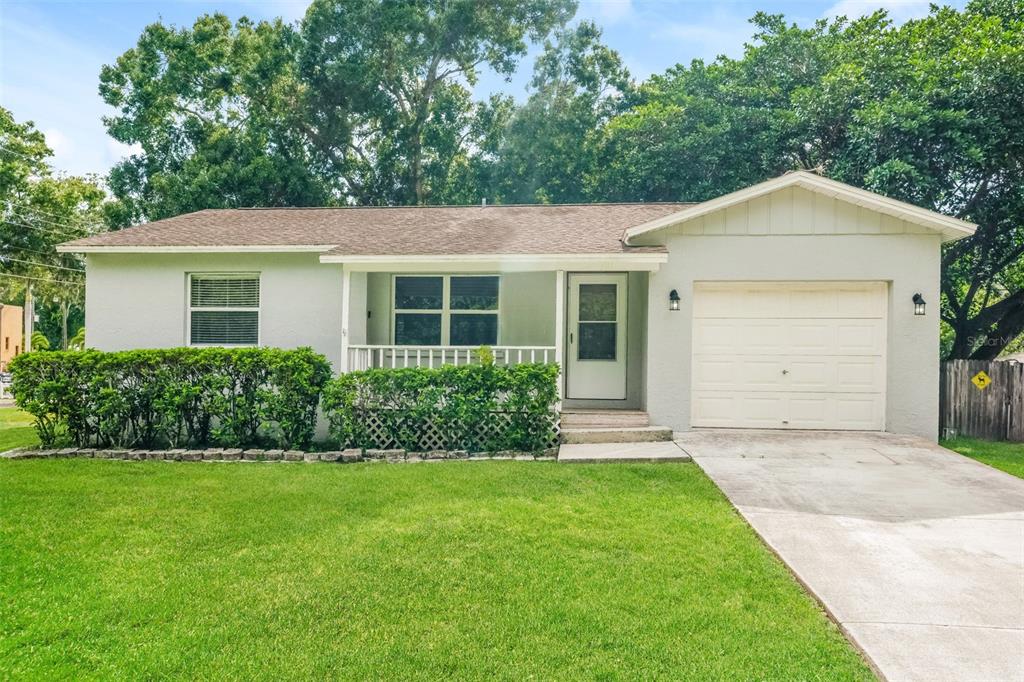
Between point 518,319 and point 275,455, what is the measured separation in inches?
177

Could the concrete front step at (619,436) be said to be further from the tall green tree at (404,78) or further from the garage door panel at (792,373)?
the tall green tree at (404,78)

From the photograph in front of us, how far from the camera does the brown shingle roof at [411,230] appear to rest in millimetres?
9109

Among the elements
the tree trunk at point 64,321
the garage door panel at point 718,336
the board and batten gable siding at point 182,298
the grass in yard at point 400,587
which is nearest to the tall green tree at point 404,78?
the board and batten gable siding at point 182,298

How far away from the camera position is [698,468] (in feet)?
21.6

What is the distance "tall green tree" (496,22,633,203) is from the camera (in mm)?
21328

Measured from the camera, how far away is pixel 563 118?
21.8 metres

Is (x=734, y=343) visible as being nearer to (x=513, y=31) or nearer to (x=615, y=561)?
(x=615, y=561)

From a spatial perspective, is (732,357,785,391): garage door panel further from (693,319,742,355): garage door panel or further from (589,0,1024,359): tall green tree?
(589,0,1024,359): tall green tree

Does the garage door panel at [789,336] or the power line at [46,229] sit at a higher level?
the power line at [46,229]

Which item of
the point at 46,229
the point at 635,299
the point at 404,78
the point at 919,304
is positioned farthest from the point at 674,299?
the point at 46,229

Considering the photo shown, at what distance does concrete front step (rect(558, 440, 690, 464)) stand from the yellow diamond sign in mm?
5675

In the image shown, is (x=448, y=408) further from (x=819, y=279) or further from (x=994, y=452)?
(x=994, y=452)

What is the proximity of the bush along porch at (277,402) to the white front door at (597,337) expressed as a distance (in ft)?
6.25

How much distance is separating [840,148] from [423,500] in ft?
47.1
